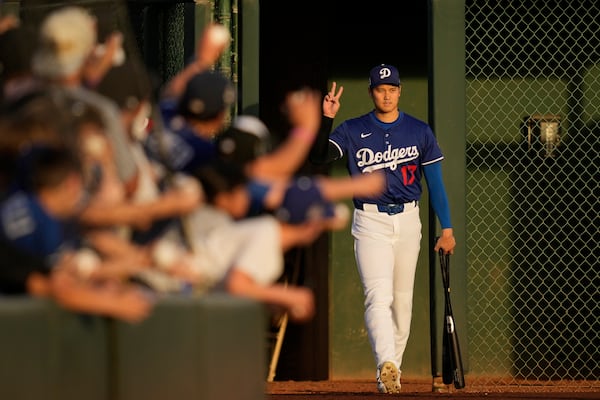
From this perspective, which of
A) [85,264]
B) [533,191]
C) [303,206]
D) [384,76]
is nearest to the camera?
[85,264]

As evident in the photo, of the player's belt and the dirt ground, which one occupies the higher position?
the player's belt

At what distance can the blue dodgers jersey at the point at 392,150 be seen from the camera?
848 cm

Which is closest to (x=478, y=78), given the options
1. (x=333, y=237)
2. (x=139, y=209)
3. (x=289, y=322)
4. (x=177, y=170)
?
(x=333, y=237)

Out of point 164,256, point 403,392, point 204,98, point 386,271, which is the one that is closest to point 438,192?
point 386,271

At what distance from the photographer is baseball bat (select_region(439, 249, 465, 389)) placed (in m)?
8.75

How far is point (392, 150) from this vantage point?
8.51 meters

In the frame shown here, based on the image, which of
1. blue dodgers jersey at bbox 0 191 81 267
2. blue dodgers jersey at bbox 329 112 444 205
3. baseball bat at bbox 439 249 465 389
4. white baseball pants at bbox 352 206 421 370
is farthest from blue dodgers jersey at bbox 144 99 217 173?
baseball bat at bbox 439 249 465 389

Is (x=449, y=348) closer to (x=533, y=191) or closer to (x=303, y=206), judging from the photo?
(x=533, y=191)

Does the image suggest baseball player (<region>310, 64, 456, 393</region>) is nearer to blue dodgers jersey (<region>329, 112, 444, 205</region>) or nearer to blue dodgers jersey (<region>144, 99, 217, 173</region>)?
blue dodgers jersey (<region>329, 112, 444, 205</region>)

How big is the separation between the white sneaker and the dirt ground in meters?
0.09

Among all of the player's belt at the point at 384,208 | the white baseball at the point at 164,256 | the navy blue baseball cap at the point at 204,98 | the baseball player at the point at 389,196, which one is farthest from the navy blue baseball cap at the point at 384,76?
the white baseball at the point at 164,256

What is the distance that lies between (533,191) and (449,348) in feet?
7.80

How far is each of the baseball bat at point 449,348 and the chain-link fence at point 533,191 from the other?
1709mm

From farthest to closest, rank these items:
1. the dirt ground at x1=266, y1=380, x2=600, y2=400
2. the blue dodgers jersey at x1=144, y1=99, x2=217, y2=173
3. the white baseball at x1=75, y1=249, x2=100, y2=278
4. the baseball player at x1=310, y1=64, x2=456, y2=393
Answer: the baseball player at x1=310, y1=64, x2=456, y2=393 → the dirt ground at x1=266, y1=380, x2=600, y2=400 → the blue dodgers jersey at x1=144, y1=99, x2=217, y2=173 → the white baseball at x1=75, y1=249, x2=100, y2=278
